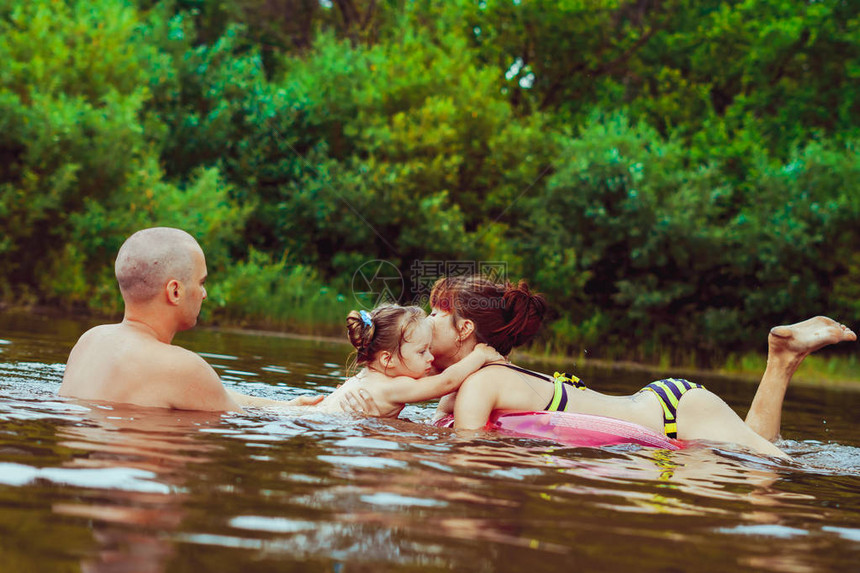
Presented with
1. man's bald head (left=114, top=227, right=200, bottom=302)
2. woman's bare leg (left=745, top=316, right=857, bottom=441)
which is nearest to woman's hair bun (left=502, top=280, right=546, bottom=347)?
woman's bare leg (left=745, top=316, right=857, bottom=441)

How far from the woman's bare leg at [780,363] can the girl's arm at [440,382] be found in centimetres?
207

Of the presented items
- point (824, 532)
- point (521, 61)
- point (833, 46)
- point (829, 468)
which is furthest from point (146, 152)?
point (833, 46)

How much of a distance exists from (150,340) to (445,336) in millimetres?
1988

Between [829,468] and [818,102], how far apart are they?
2574cm

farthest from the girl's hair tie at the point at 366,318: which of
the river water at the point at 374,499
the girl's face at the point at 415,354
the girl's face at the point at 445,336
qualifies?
the river water at the point at 374,499

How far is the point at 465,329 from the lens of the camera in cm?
617

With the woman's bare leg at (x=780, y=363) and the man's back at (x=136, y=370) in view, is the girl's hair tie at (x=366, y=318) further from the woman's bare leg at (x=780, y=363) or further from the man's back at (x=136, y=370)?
the woman's bare leg at (x=780, y=363)

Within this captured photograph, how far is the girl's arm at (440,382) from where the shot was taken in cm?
577

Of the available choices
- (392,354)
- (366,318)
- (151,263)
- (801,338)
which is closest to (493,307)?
(392,354)

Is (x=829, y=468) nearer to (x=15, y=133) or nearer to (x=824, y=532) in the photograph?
(x=824, y=532)

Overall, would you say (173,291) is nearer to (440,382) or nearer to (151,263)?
(151,263)

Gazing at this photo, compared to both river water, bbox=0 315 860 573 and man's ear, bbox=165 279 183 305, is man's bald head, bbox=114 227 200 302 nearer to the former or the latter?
man's ear, bbox=165 279 183 305

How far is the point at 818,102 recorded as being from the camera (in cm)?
2834

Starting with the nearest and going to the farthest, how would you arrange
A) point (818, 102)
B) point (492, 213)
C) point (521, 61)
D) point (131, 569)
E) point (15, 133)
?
point (131, 569)
point (15, 133)
point (492, 213)
point (818, 102)
point (521, 61)
